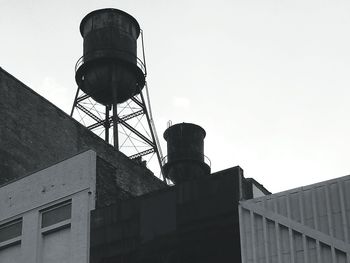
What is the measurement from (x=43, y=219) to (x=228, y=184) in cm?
661

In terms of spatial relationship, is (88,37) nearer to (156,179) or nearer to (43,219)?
(156,179)

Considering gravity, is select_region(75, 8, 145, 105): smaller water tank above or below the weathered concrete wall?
above

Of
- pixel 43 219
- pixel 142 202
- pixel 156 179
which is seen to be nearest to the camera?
pixel 142 202

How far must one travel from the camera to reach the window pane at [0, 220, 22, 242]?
24203 millimetres

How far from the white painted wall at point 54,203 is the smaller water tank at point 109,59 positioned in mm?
12295

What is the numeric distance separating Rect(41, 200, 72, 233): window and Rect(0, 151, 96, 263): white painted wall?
0.44ft

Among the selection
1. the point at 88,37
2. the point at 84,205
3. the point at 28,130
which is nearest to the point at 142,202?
the point at 84,205

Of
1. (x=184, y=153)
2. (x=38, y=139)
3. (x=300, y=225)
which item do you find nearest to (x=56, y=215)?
(x=38, y=139)

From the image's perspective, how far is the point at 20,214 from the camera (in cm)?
2427

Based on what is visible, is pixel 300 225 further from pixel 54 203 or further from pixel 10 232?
pixel 10 232

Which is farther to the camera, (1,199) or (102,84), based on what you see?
(102,84)

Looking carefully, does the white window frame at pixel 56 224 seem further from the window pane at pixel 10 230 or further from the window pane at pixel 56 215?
the window pane at pixel 10 230

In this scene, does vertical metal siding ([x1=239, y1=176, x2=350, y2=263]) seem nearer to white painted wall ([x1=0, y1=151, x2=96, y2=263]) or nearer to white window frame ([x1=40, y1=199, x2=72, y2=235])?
white painted wall ([x1=0, y1=151, x2=96, y2=263])

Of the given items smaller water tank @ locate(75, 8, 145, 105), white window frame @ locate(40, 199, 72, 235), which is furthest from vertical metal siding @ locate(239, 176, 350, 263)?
smaller water tank @ locate(75, 8, 145, 105)
